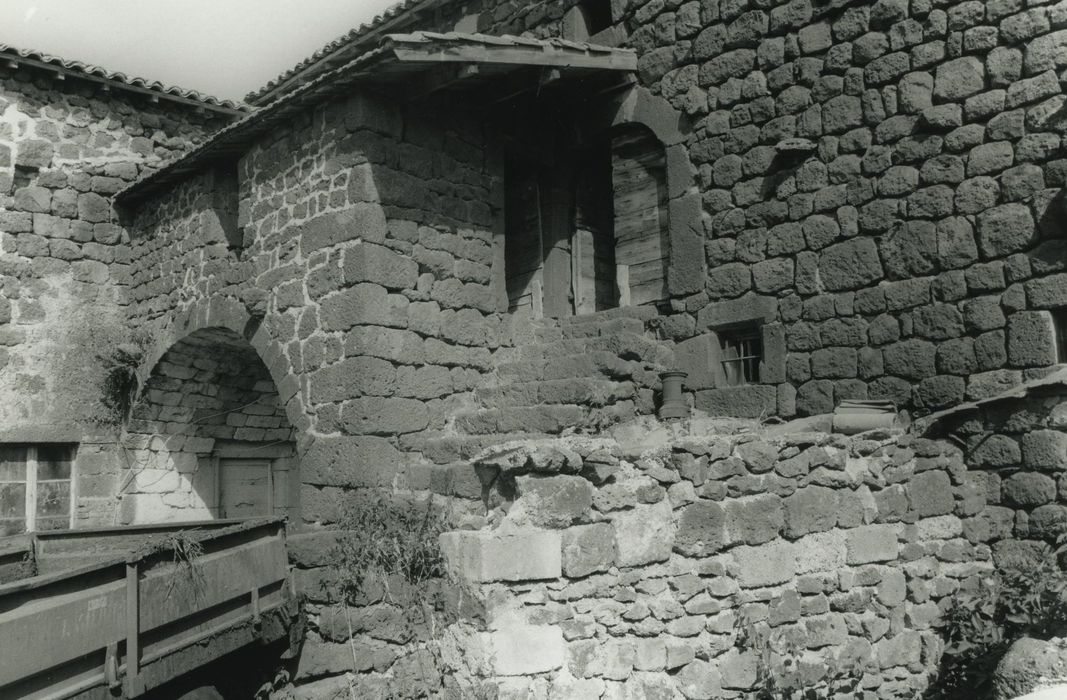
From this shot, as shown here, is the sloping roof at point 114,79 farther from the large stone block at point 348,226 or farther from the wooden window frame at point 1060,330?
the wooden window frame at point 1060,330

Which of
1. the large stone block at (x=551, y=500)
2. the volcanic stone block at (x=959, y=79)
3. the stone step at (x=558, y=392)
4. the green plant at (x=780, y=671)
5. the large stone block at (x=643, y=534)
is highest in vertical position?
the volcanic stone block at (x=959, y=79)

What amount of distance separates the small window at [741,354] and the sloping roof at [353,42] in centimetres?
479

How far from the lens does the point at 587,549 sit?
4.73 m

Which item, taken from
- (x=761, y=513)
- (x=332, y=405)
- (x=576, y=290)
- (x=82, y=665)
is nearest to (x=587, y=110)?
(x=576, y=290)

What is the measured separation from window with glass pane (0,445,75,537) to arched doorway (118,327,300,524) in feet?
1.96

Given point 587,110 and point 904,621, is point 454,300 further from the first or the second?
point 904,621

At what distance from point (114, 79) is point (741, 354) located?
7722 millimetres

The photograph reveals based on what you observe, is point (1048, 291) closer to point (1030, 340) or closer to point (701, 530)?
point (1030, 340)

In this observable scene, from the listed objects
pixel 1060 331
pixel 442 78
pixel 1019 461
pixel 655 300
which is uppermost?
pixel 442 78

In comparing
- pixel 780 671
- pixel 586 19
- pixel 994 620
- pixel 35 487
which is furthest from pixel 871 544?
pixel 35 487

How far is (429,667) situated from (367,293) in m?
2.87

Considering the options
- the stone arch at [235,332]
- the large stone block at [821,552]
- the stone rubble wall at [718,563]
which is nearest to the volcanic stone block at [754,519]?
the stone rubble wall at [718,563]

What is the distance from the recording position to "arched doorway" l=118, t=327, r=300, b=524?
9672 mm

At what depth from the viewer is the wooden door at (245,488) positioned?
10.8m
